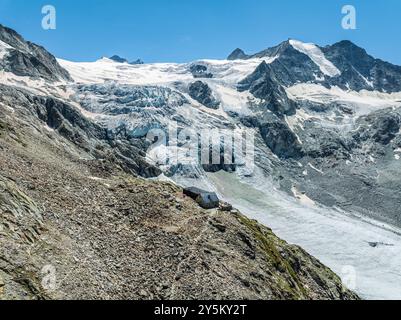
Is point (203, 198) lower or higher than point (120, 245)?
higher

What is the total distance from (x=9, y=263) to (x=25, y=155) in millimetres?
24429

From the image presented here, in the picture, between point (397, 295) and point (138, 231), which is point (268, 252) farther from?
point (397, 295)

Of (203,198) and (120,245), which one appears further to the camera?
(203,198)

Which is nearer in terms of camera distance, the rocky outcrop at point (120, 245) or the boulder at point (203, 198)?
the rocky outcrop at point (120, 245)

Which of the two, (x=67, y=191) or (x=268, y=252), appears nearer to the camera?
(x=67, y=191)

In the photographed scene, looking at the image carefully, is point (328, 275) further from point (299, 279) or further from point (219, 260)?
point (219, 260)

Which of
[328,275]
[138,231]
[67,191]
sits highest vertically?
[67,191]

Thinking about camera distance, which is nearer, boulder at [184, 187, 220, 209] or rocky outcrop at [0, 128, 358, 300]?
rocky outcrop at [0, 128, 358, 300]

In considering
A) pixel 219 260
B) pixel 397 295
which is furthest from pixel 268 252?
pixel 397 295

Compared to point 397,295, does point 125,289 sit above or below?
above

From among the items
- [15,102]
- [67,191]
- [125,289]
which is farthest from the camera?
[15,102]
